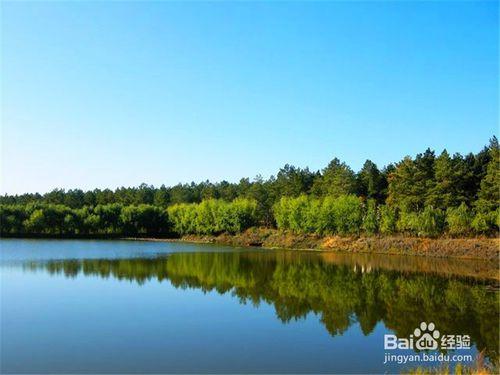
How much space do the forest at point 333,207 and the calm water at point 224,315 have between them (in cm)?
1675

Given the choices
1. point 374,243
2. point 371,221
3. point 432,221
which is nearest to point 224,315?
point 432,221

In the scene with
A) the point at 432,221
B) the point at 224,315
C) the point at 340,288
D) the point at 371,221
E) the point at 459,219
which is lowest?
the point at 340,288

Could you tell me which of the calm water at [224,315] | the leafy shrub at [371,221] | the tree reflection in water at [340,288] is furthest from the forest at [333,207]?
the calm water at [224,315]

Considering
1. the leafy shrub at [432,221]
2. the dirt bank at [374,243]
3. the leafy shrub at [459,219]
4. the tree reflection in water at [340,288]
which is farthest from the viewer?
the leafy shrub at [432,221]

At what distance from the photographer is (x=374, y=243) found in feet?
208

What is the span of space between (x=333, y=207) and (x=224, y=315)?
50.0 m

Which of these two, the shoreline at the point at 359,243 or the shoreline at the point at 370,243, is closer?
the shoreline at the point at 370,243

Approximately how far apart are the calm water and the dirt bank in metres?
12.1

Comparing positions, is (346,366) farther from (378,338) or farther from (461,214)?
(461,214)

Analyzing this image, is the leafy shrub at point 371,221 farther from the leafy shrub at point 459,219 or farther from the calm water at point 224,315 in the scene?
the calm water at point 224,315

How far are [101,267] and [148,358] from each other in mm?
26401

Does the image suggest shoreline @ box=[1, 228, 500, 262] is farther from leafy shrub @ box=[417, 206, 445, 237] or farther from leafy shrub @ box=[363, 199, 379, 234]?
leafy shrub @ box=[363, 199, 379, 234]

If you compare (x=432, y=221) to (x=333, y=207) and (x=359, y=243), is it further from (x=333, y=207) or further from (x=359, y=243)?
(x=333, y=207)

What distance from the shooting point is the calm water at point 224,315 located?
15.2m
